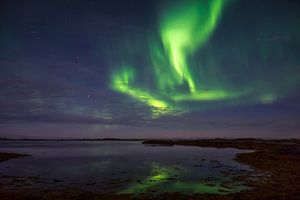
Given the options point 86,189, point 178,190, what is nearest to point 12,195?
point 86,189

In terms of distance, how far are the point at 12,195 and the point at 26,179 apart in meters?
7.67

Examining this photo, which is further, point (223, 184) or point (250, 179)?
point (250, 179)

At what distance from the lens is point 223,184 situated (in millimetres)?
23266

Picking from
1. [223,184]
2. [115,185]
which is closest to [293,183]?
[223,184]

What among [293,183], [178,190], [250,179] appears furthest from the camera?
[250,179]

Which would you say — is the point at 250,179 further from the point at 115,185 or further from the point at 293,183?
the point at 115,185

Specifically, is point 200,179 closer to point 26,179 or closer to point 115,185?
point 115,185

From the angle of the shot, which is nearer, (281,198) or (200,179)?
(281,198)

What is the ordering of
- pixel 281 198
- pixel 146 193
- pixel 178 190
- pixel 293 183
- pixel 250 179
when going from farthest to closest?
1. pixel 250 179
2. pixel 293 183
3. pixel 178 190
4. pixel 146 193
5. pixel 281 198

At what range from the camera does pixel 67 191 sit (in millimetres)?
20297

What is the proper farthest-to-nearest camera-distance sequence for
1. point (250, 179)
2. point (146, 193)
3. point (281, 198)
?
point (250, 179)
point (146, 193)
point (281, 198)

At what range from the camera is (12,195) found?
18.5m

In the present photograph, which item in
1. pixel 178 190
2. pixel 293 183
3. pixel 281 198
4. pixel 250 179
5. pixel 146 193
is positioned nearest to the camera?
pixel 281 198

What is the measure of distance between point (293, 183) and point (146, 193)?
13.6m
